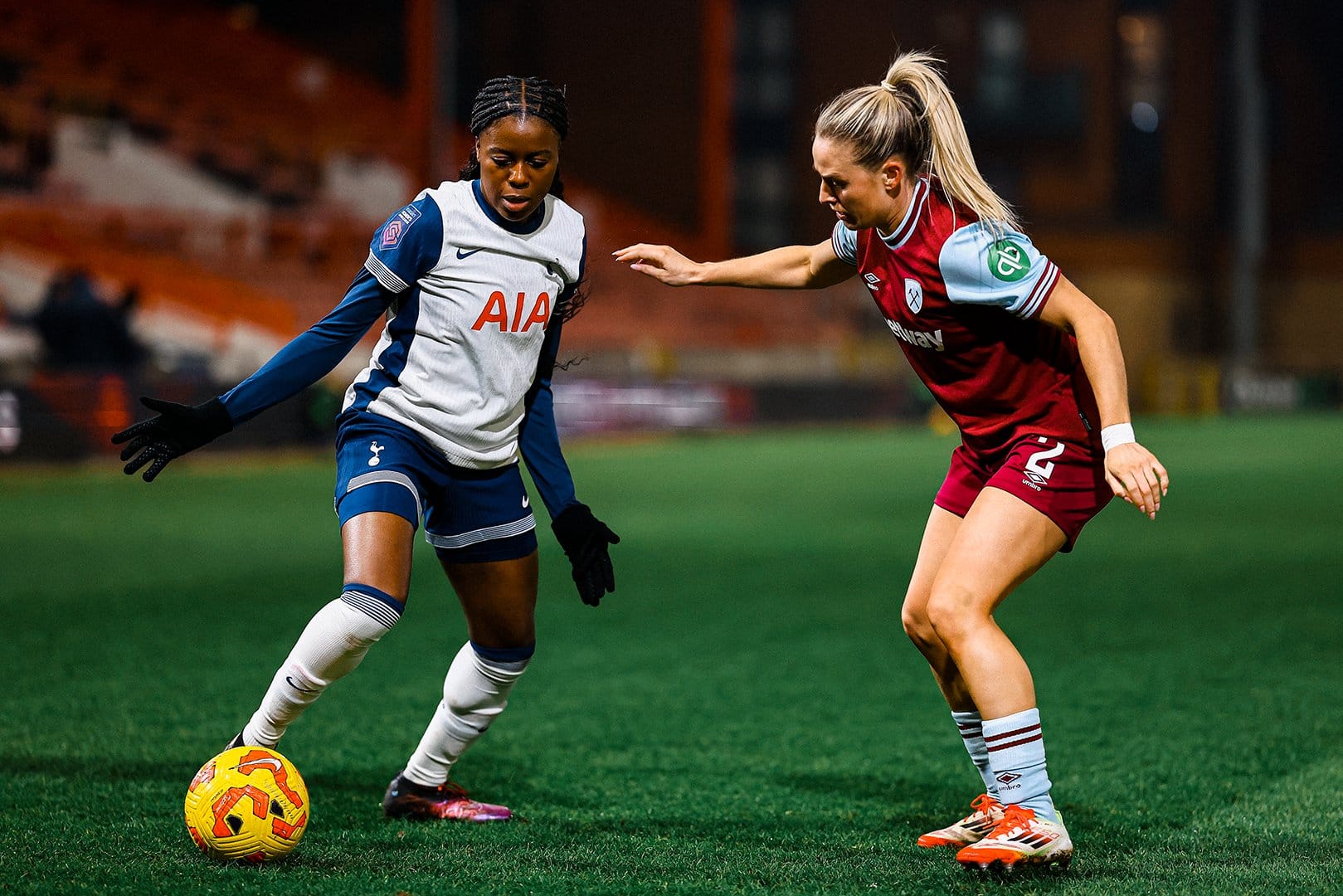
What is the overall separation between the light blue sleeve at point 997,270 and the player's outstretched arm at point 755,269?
613mm

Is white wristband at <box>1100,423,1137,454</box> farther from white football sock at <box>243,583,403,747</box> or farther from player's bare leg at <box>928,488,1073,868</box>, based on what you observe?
white football sock at <box>243,583,403,747</box>

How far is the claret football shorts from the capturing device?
13.3 feet

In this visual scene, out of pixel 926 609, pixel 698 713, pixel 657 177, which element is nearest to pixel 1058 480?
pixel 926 609

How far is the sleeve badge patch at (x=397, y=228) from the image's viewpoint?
4.20 metres

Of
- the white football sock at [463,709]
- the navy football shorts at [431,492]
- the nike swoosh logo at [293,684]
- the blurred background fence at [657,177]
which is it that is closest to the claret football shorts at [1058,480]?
the navy football shorts at [431,492]

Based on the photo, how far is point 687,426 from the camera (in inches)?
943

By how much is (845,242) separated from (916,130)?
46 centimetres

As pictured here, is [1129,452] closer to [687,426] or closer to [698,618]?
[698,618]

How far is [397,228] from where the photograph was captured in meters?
4.21

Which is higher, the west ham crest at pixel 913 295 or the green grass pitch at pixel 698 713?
the west ham crest at pixel 913 295

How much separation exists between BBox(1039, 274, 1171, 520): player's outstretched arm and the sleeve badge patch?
5.48 feet

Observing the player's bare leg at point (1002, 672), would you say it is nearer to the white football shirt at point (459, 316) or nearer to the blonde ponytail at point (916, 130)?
the blonde ponytail at point (916, 130)

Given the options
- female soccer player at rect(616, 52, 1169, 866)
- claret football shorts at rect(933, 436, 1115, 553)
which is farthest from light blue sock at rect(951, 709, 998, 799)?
claret football shorts at rect(933, 436, 1115, 553)

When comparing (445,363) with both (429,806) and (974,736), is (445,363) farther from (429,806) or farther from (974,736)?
(974,736)
